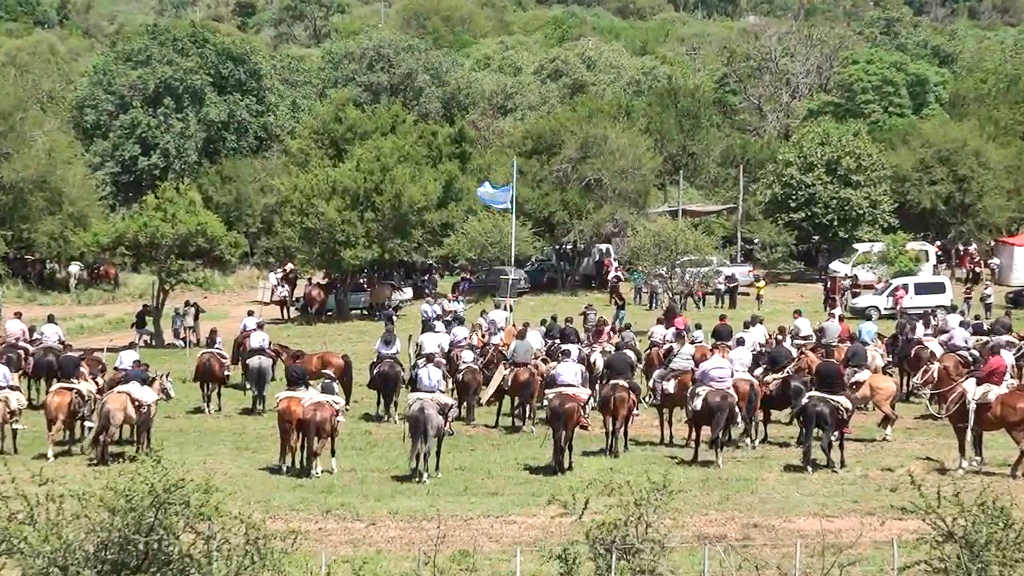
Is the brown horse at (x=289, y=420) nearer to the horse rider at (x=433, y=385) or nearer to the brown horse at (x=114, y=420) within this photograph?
the horse rider at (x=433, y=385)

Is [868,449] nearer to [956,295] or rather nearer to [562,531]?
[562,531]

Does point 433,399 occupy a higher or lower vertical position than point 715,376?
lower

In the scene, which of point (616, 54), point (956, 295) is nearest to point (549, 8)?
point (616, 54)

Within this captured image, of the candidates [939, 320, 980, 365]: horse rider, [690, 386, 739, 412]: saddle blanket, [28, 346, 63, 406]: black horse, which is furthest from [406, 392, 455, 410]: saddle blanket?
[939, 320, 980, 365]: horse rider

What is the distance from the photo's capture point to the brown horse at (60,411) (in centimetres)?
2375

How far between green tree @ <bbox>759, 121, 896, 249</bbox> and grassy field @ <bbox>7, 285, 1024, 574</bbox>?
30408 millimetres

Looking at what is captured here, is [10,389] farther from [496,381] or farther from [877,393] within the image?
[877,393]

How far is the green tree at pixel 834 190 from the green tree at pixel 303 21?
287 ft

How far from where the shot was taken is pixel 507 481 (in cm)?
2181

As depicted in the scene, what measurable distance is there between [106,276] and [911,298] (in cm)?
3418

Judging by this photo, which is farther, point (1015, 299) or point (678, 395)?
point (1015, 299)

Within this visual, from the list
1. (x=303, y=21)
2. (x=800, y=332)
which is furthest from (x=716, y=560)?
(x=303, y=21)

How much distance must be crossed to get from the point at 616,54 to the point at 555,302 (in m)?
47.5

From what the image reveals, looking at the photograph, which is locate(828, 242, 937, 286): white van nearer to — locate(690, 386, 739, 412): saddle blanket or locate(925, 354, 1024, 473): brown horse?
locate(925, 354, 1024, 473): brown horse
